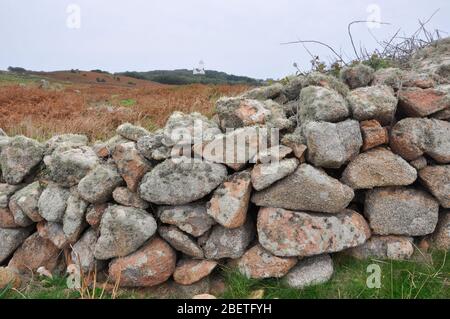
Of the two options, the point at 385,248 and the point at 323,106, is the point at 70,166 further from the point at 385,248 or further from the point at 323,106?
the point at 385,248

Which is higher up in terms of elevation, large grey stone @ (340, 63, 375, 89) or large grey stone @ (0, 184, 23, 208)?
large grey stone @ (340, 63, 375, 89)

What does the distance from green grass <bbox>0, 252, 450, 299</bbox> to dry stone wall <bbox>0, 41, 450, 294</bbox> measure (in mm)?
102

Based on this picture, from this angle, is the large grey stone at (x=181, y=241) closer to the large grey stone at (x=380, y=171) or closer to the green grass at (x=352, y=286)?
the green grass at (x=352, y=286)

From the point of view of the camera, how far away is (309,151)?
11.0 feet

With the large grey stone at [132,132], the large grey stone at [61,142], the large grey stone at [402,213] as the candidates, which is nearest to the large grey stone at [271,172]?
the large grey stone at [402,213]

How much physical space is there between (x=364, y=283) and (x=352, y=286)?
11 centimetres

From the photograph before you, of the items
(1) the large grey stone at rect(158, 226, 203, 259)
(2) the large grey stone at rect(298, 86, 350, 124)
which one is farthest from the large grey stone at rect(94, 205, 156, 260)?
(2) the large grey stone at rect(298, 86, 350, 124)

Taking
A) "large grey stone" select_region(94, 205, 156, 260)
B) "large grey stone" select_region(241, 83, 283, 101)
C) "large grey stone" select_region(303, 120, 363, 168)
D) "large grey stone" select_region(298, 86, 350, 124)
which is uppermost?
"large grey stone" select_region(241, 83, 283, 101)

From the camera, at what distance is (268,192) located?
333 centimetres

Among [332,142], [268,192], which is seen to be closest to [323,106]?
[332,142]

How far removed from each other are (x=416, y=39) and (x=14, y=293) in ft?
23.8

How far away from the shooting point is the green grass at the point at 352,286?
Answer: 3033 mm

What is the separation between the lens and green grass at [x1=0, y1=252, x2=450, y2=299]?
3033 millimetres

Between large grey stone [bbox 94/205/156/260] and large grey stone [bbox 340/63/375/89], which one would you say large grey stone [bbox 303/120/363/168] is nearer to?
large grey stone [bbox 340/63/375/89]
